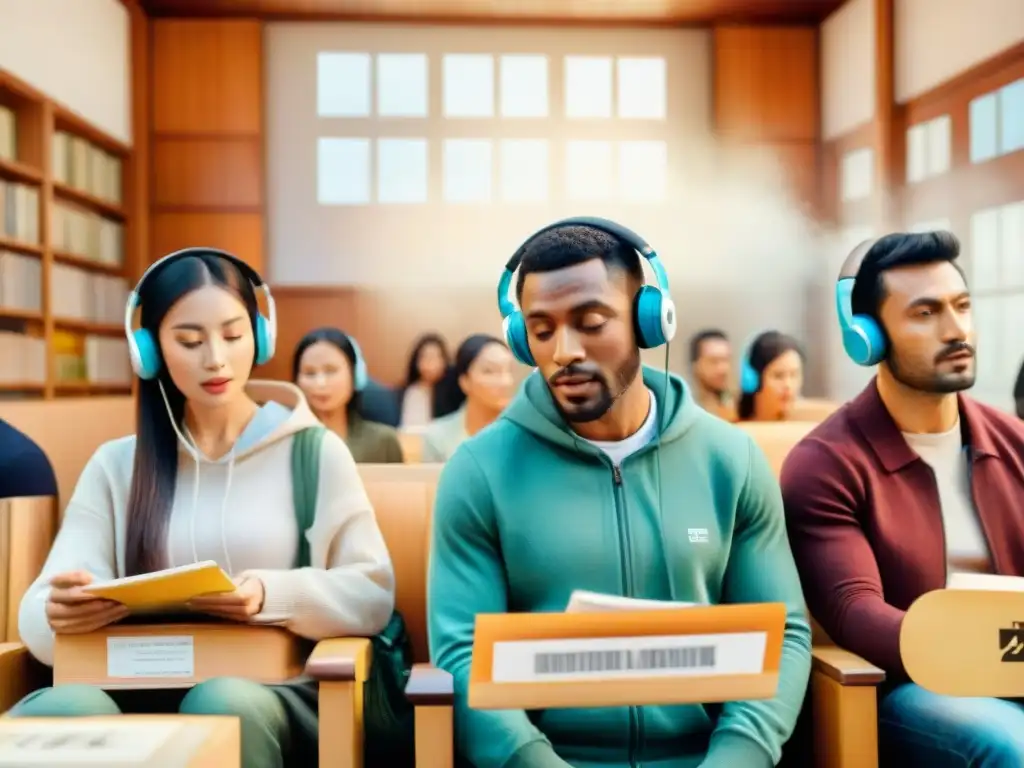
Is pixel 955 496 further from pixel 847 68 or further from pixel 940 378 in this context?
pixel 847 68

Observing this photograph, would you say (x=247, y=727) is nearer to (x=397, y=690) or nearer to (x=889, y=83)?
(x=397, y=690)

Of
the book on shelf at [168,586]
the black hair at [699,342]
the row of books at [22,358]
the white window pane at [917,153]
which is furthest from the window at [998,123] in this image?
the row of books at [22,358]

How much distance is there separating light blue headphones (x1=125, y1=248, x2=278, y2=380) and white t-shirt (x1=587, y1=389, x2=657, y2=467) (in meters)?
0.61

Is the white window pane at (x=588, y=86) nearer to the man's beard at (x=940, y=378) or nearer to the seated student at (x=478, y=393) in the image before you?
the seated student at (x=478, y=393)

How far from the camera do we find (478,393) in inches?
141

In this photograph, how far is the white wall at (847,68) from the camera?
6301 mm

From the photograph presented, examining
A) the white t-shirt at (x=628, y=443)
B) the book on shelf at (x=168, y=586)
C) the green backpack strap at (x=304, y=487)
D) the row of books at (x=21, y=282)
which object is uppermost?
the row of books at (x=21, y=282)

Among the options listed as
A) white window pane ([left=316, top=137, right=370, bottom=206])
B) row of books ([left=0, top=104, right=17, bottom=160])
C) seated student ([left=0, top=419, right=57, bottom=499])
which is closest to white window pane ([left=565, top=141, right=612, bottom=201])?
white window pane ([left=316, top=137, right=370, bottom=206])

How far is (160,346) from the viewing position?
66.1 inches

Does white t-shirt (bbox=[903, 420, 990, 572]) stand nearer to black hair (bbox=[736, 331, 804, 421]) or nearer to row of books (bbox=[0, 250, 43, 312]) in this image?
black hair (bbox=[736, 331, 804, 421])

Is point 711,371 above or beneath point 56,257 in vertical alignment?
beneath

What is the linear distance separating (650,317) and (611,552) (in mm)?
338

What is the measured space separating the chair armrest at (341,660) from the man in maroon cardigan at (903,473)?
71 centimetres

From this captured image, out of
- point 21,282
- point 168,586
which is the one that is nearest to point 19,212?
point 21,282
